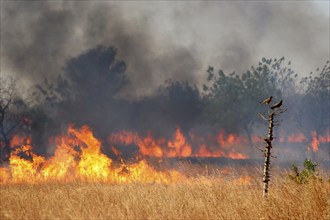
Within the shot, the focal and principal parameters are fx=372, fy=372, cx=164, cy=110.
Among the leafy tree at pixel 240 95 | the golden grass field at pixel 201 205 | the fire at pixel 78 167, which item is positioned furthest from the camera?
the leafy tree at pixel 240 95

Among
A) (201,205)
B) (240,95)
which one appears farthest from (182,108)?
(201,205)

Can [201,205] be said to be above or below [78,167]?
below

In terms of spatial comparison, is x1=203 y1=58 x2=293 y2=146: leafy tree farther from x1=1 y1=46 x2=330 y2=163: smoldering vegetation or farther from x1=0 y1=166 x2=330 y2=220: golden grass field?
x1=0 y1=166 x2=330 y2=220: golden grass field

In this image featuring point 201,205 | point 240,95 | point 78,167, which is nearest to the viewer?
point 201,205

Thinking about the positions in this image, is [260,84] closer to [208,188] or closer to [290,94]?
[290,94]

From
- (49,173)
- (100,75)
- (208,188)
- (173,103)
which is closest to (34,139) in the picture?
(100,75)

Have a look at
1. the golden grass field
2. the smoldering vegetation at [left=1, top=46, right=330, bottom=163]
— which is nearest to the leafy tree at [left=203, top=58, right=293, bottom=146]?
the smoldering vegetation at [left=1, top=46, right=330, bottom=163]

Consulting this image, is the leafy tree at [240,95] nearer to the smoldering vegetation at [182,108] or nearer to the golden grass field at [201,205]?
the smoldering vegetation at [182,108]

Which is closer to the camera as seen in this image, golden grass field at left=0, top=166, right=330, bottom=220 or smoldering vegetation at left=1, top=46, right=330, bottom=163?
golden grass field at left=0, top=166, right=330, bottom=220

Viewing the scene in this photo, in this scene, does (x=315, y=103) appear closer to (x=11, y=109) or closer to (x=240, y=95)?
(x=240, y=95)

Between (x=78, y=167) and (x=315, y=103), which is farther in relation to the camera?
(x=315, y=103)

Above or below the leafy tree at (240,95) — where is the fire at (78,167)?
below

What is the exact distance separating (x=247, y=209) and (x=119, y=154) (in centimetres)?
2873

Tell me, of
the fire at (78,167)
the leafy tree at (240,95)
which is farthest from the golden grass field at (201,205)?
the leafy tree at (240,95)
